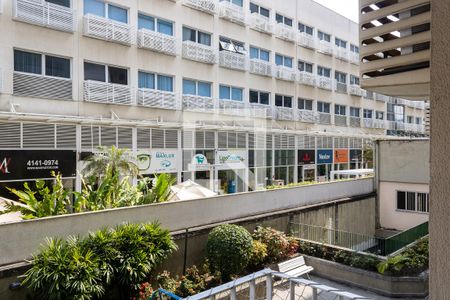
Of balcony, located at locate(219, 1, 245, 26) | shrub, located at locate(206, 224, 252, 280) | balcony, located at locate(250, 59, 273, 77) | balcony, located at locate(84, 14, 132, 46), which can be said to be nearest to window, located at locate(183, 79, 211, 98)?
balcony, located at locate(84, 14, 132, 46)

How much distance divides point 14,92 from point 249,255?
12.0 metres

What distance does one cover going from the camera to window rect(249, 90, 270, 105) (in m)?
26.9

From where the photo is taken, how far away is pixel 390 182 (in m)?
19.2

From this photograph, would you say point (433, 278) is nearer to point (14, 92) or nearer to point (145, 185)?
point (145, 185)

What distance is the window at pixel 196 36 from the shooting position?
2257cm

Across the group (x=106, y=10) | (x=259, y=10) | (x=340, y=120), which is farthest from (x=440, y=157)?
(x=340, y=120)

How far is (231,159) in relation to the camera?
24.5 metres

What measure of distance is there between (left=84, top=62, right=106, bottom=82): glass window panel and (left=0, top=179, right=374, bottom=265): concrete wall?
10278 mm

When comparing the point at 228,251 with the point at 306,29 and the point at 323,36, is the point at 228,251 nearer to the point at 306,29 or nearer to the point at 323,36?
the point at 306,29

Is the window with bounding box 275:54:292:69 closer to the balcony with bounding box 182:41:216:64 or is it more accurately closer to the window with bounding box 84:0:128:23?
the balcony with bounding box 182:41:216:64

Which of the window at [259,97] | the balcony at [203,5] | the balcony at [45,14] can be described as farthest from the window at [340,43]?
the balcony at [45,14]

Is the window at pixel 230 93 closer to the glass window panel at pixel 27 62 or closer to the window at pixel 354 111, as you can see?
the glass window panel at pixel 27 62

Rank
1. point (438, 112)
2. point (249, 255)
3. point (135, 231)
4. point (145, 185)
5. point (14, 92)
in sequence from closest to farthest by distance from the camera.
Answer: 1. point (438, 112)
2. point (135, 231)
3. point (249, 255)
4. point (145, 185)
5. point (14, 92)

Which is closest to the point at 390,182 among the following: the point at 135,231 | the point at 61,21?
the point at 135,231
